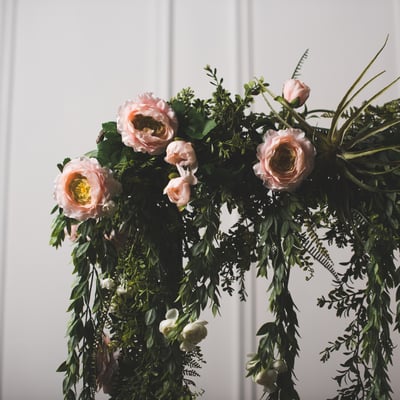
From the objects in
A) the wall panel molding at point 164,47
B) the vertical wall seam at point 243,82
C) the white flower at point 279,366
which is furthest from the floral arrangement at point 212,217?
the wall panel molding at point 164,47

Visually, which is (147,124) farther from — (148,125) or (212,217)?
(212,217)

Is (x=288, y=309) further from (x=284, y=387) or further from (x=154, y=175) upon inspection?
(x=154, y=175)

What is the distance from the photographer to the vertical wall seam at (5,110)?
207 cm

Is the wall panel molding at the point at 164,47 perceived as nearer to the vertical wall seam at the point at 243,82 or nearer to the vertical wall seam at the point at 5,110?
the vertical wall seam at the point at 243,82

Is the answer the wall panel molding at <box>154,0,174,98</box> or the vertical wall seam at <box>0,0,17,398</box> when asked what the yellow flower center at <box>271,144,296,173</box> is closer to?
the wall panel molding at <box>154,0,174,98</box>

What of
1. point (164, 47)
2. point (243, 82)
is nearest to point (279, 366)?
point (243, 82)

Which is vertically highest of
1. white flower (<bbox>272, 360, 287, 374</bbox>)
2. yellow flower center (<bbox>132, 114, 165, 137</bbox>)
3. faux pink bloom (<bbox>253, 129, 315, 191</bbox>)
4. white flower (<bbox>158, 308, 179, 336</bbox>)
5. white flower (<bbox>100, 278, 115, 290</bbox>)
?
yellow flower center (<bbox>132, 114, 165, 137</bbox>)

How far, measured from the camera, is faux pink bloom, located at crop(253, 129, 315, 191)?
69 centimetres

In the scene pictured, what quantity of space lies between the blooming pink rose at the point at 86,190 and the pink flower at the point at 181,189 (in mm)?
86

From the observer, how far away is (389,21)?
217 cm

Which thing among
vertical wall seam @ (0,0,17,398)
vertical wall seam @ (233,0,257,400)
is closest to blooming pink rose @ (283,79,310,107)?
vertical wall seam @ (233,0,257,400)

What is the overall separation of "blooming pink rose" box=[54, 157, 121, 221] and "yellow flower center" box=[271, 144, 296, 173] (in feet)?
0.74

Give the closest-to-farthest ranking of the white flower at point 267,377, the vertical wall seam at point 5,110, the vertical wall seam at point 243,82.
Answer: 1. the white flower at point 267,377
2. the vertical wall seam at point 243,82
3. the vertical wall seam at point 5,110

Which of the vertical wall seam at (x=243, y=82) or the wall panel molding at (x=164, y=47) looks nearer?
the vertical wall seam at (x=243, y=82)
